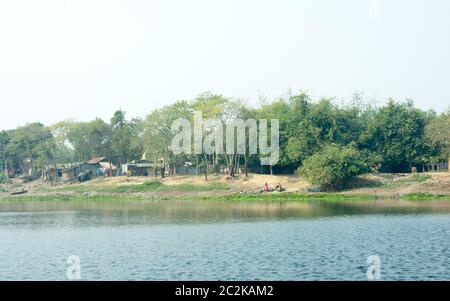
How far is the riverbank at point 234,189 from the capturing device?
6238 cm

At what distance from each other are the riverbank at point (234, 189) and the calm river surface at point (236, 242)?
7.34 meters

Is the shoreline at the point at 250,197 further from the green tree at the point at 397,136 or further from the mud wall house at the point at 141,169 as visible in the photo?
the mud wall house at the point at 141,169

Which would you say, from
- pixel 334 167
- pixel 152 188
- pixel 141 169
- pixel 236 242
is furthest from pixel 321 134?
pixel 236 242

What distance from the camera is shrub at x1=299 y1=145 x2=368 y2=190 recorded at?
65125 millimetres

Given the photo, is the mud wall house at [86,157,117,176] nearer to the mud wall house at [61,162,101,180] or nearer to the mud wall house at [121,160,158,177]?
the mud wall house at [61,162,101,180]

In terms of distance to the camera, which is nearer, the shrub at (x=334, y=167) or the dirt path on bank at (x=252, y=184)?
the dirt path on bank at (x=252, y=184)
